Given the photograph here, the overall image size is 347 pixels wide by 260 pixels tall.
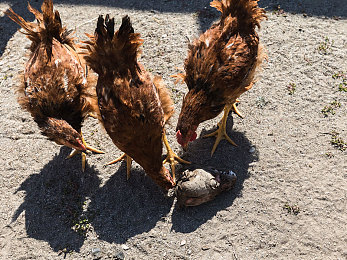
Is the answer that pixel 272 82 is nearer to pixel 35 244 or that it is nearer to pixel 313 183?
pixel 313 183

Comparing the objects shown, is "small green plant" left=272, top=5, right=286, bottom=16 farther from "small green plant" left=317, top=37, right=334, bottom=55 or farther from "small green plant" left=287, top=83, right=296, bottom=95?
"small green plant" left=287, top=83, right=296, bottom=95

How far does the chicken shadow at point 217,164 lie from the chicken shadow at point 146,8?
2.80m

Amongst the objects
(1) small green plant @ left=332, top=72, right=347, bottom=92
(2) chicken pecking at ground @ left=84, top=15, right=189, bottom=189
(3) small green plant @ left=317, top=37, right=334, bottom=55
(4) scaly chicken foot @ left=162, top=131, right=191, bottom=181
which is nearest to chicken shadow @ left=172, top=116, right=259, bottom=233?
(4) scaly chicken foot @ left=162, top=131, right=191, bottom=181

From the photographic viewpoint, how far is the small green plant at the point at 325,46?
5816 millimetres

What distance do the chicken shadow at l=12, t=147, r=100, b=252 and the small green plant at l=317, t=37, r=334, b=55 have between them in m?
4.83

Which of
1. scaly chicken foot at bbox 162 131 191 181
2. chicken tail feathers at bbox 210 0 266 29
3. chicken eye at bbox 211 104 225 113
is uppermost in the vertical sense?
chicken tail feathers at bbox 210 0 266 29

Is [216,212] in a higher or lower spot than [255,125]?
lower

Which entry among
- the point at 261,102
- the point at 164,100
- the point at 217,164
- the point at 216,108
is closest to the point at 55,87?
the point at 164,100

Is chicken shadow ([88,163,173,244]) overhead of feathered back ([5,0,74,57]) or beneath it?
beneath

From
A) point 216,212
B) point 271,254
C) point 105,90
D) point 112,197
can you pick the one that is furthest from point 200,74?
point 271,254

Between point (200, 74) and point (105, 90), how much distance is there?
4.20 ft

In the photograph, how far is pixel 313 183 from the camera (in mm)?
4359

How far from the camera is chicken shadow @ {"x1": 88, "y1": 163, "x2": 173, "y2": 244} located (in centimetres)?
416

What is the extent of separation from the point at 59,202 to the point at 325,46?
5621 millimetres
